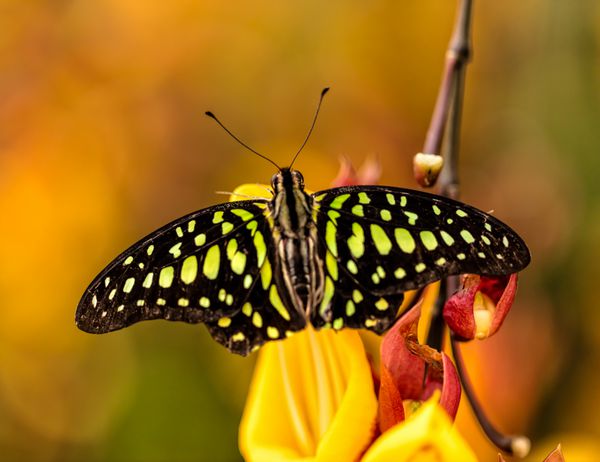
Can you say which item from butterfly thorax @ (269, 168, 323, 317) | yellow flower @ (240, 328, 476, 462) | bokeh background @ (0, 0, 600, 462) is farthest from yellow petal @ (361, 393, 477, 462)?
bokeh background @ (0, 0, 600, 462)

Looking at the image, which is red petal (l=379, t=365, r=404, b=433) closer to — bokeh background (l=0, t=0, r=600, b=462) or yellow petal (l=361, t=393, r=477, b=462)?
yellow petal (l=361, t=393, r=477, b=462)

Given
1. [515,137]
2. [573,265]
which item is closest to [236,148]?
[515,137]

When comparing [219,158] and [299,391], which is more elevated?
[219,158]

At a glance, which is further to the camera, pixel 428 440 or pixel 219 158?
pixel 219 158

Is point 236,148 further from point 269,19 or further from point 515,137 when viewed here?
point 515,137

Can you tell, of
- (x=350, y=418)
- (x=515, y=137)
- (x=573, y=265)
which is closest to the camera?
(x=350, y=418)

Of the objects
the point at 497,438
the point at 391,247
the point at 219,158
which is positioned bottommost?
the point at 497,438

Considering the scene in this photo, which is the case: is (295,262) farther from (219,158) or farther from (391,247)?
(219,158)

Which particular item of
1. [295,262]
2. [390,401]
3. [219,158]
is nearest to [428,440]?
[390,401]
